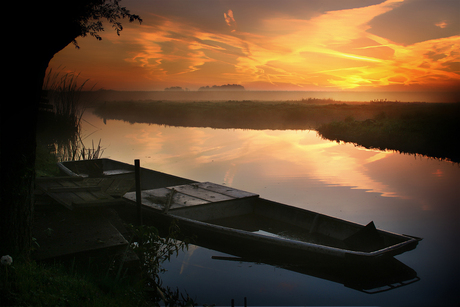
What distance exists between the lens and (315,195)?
11.2 metres

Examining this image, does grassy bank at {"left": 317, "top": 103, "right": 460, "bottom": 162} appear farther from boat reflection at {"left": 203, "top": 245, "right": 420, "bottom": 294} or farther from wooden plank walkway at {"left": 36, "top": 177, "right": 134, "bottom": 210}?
wooden plank walkway at {"left": 36, "top": 177, "right": 134, "bottom": 210}

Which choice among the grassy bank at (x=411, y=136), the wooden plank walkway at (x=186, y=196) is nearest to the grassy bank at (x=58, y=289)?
the wooden plank walkway at (x=186, y=196)

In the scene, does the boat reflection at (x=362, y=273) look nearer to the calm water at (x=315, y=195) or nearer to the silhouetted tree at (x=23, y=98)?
the calm water at (x=315, y=195)

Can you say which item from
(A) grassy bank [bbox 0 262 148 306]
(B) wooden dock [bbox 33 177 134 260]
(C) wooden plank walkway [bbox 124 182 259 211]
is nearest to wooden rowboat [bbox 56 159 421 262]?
(C) wooden plank walkway [bbox 124 182 259 211]

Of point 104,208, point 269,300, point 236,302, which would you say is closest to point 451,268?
point 269,300

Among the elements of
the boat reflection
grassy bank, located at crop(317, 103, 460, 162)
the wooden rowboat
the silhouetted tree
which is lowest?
the boat reflection

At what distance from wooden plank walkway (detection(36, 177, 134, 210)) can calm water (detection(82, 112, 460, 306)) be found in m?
1.86

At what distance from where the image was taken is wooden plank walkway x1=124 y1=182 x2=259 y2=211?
7531 millimetres

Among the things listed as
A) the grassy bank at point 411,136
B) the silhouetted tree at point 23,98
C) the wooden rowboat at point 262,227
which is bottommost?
the wooden rowboat at point 262,227

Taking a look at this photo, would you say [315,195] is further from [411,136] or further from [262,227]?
[411,136]

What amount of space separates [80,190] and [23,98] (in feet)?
11.4

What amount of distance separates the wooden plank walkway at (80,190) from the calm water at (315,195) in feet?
6.09

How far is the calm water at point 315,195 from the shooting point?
534cm

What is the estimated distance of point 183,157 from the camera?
17.9 meters
